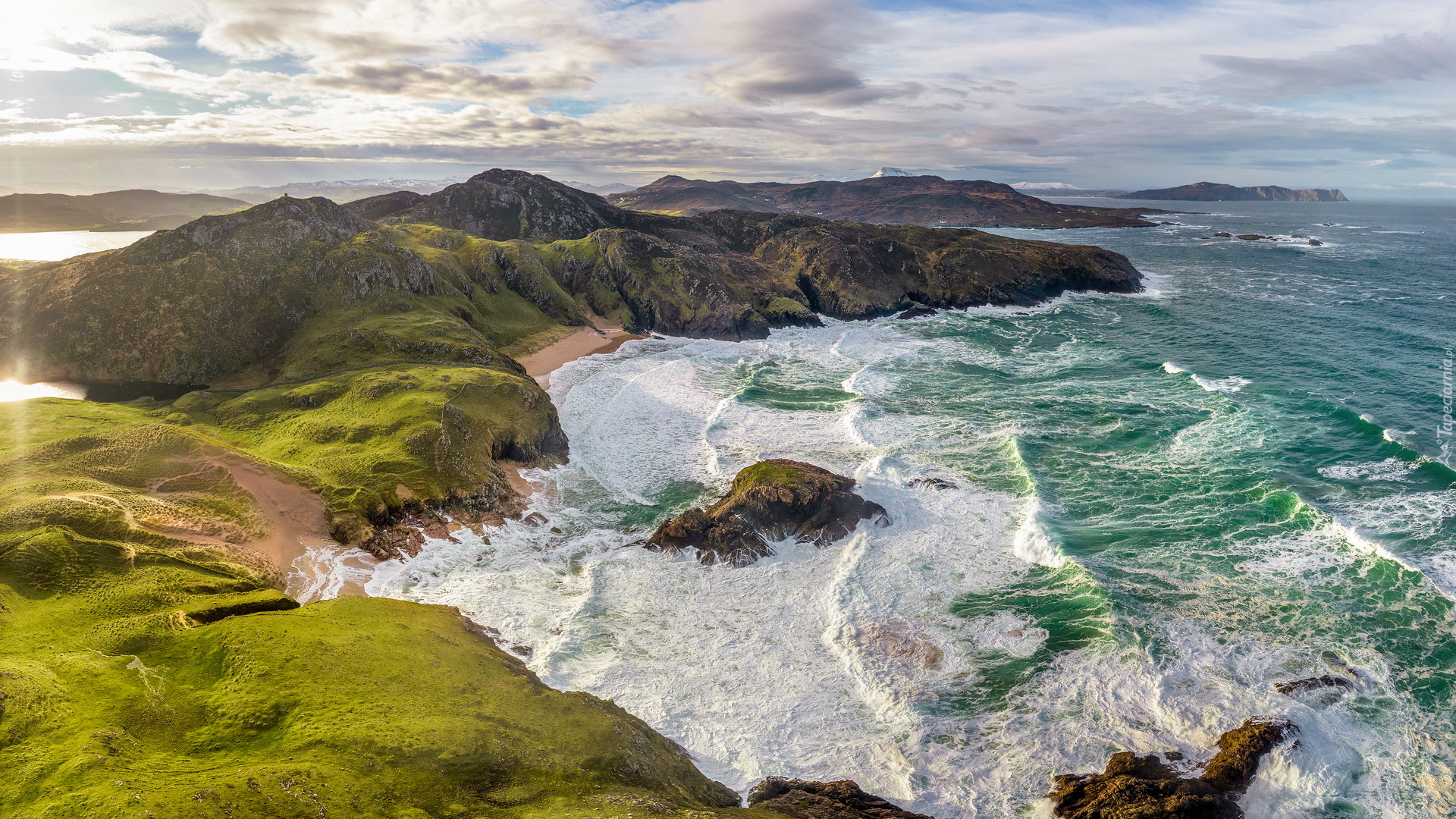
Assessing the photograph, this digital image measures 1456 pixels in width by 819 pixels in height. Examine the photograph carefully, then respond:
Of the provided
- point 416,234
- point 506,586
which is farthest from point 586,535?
point 416,234

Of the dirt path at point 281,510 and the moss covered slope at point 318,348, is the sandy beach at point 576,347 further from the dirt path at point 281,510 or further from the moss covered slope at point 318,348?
the dirt path at point 281,510

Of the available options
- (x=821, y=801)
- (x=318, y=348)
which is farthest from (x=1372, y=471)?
(x=318, y=348)

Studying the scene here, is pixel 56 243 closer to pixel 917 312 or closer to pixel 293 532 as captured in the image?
pixel 293 532

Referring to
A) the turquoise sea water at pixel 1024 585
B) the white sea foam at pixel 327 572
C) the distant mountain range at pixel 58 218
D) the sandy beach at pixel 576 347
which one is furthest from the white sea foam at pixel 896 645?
the distant mountain range at pixel 58 218

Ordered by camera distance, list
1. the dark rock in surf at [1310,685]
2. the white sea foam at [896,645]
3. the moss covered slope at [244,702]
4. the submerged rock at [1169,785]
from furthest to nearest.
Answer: the dark rock in surf at [1310,685] < the white sea foam at [896,645] < the submerged rock at [1169,785] < the moss covered slope at [244,702]

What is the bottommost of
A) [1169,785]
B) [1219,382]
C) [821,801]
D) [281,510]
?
[821,801]

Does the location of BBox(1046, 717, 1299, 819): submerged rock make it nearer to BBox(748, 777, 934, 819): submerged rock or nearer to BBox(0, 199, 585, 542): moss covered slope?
BBox(748, 777, 934, 819): submerged rock

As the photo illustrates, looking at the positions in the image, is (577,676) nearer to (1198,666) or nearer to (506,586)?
(506,586)
